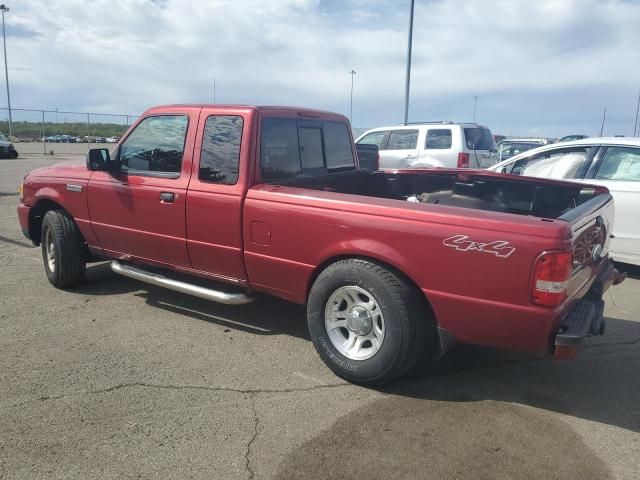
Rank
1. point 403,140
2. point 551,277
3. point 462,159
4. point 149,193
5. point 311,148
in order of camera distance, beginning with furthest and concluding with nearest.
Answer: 1. point 403,140
2. point 462,159
3. point 311,148
4. point 149,193
5. point 551,277

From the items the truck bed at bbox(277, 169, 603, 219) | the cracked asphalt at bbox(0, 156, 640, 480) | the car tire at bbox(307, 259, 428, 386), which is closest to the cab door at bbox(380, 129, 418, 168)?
the truck bed at bbox(277, 169, 603, 219)

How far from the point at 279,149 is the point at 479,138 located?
8417 millimetres

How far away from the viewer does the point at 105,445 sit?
289 cm

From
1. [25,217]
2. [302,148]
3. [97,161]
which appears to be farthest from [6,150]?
[302,148]

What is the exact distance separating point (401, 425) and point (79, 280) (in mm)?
3809

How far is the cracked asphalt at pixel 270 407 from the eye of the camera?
9.07 ft

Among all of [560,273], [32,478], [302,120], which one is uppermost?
[302,120]

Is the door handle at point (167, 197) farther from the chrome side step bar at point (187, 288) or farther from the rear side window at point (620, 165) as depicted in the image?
the rear side window at point (620, 165)

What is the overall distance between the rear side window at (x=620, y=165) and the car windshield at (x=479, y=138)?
4.89 metres

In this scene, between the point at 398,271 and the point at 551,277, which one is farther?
the point at 398,271

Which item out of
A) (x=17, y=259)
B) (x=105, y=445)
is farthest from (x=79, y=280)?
(x=105, y=445)

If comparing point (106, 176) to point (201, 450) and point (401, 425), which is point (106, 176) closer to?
point (201, 450)

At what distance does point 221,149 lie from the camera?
4.17m

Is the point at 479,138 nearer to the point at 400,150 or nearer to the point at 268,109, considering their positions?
the point at 400,150
